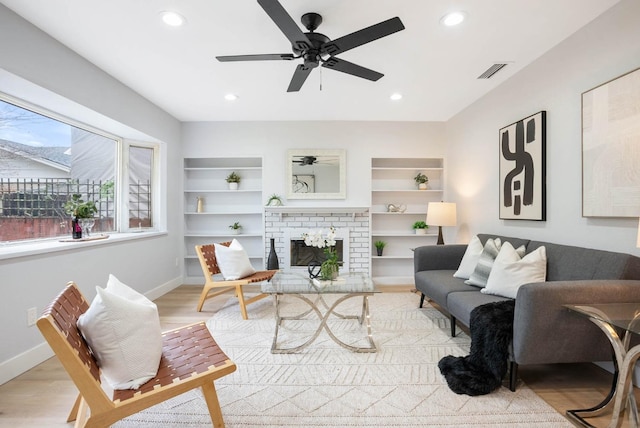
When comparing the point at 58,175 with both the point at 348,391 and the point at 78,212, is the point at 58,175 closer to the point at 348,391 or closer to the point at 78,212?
the point at 78,212

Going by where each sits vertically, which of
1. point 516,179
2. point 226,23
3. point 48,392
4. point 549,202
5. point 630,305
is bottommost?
point 48,392

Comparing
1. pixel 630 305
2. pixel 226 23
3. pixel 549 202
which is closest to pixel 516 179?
pixel 549 202

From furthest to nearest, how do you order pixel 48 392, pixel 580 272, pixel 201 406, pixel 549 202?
pixel 549 202, pixel 580 272, pixel 48 392, pixel 201 406

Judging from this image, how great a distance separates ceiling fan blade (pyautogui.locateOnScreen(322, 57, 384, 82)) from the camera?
2252 millimetres

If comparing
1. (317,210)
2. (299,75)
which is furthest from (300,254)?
(299,75)

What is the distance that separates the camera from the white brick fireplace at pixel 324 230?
15.3ft

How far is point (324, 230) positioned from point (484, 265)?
2432 mm

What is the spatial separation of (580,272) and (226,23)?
120 inches

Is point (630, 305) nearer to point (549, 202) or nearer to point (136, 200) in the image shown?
point (549, 202)

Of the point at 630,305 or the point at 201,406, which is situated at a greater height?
the point at 630,305

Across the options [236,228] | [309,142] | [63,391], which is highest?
[309,142]

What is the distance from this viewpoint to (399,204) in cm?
486

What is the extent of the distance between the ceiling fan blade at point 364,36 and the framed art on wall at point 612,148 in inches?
60.8

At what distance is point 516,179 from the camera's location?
10.1 feet
